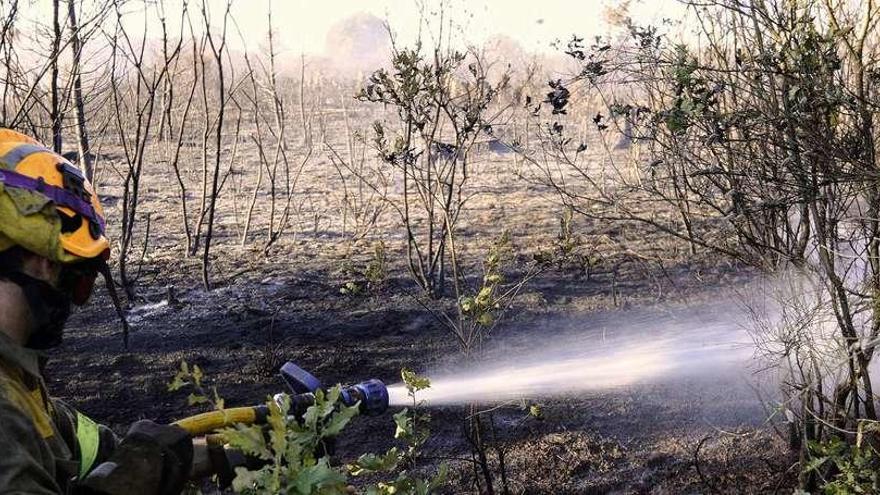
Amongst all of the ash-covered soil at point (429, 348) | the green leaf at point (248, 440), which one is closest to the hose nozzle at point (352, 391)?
the green leaf at point (248, 440)

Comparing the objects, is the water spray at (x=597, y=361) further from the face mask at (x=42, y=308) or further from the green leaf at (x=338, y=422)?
the green leaf at (x=338, y=422)

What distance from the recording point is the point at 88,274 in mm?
1843

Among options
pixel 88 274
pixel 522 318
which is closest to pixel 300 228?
pixel 522 318

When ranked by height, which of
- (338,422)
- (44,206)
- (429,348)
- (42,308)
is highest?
(44,206)

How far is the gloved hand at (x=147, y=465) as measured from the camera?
1642 millimetres

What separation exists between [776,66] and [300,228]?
313 inches

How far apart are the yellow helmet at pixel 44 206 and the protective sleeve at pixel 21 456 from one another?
0.37m

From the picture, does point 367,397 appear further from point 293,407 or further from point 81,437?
point 81,437

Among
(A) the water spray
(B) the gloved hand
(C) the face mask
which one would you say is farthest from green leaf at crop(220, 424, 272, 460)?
(A) the water spray

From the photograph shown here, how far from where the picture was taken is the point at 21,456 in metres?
1.42

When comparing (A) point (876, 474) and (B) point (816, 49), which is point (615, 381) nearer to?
(A) point (876, 474)

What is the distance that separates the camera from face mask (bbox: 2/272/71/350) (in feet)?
5.64

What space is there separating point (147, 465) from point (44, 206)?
60 cm

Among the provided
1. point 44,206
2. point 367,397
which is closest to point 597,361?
point 367,397
